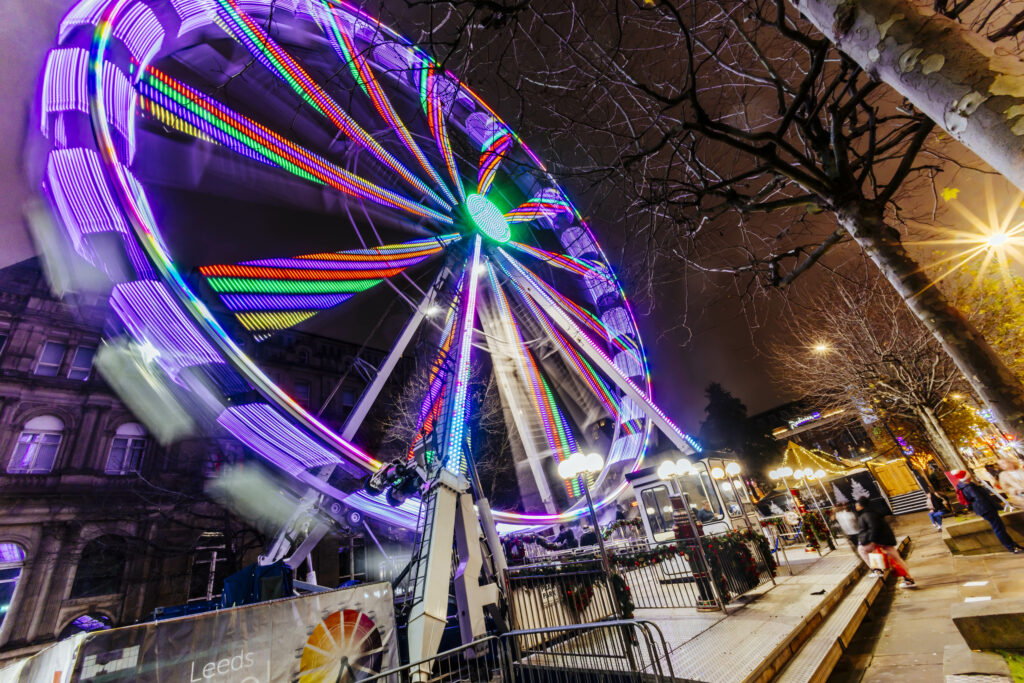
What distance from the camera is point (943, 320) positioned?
9.80ft

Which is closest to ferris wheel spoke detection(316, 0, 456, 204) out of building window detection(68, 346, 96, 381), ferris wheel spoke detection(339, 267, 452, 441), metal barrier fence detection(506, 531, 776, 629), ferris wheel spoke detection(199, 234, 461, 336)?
ferris wheel spoke detection(199, 234, 461, 336)

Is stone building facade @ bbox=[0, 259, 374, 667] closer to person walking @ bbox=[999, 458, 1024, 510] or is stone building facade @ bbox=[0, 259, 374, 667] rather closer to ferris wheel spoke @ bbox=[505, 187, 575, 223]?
ferris wheel spoke @ bbox=[505, 187, 575, 223]

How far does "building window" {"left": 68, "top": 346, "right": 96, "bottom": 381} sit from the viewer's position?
624 inches

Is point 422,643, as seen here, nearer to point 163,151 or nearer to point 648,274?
point 648,274

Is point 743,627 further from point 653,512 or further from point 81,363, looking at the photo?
point 81,363

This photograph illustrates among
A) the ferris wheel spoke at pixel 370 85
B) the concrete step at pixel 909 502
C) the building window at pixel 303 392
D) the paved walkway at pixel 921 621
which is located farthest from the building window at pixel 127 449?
the concrete step at pixel 909 502

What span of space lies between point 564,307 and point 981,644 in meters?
12.0

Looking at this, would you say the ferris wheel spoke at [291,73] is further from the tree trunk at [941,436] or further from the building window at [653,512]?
the tree trunk at [941,436]

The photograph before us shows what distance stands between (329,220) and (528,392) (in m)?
8.42

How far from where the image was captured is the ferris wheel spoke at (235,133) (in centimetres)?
761

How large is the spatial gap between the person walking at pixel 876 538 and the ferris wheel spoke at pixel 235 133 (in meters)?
13.0

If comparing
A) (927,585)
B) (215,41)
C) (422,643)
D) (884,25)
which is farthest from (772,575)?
(215,41)

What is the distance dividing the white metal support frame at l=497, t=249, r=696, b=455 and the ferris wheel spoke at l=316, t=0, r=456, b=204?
303 cm

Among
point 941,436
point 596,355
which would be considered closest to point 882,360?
point 941,436
